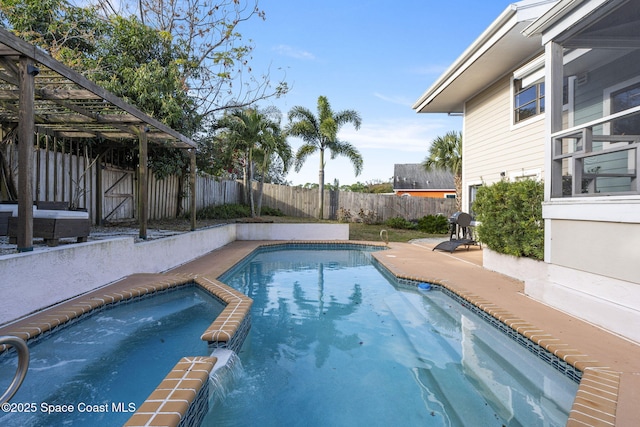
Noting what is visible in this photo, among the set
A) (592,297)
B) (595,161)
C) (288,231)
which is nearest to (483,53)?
(595,161)

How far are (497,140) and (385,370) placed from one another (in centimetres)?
794

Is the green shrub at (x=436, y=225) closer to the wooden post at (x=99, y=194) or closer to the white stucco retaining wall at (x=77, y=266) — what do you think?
the white stucco retaining wall at (x=77, y=266)

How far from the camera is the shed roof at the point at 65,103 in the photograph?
156 inches

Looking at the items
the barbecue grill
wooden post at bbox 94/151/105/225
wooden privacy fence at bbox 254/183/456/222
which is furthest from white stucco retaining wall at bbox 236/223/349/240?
wooden privacy fence at bbox 254/183/456/222

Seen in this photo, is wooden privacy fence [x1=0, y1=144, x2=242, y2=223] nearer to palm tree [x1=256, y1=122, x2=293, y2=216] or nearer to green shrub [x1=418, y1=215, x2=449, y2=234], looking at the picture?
palm tree [x1=256, y1=122, x2=293, y2=216]

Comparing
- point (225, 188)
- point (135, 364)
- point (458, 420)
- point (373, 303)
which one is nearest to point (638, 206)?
point (458, 420)

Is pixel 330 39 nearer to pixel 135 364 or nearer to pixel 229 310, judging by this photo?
pixel 229 310

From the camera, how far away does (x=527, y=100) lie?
27.0 feet

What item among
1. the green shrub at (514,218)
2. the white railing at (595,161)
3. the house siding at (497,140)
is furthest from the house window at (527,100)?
the green shrub at (514,218)

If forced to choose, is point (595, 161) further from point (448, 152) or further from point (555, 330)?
point (448, 152)

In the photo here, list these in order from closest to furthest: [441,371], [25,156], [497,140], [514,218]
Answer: [441,371]
[25,156]
[514,218]
[497,140]

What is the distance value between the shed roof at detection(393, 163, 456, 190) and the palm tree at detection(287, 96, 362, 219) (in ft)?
49.4

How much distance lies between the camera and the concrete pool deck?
2340 millimetres

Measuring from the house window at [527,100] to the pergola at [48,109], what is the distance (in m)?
7.69
